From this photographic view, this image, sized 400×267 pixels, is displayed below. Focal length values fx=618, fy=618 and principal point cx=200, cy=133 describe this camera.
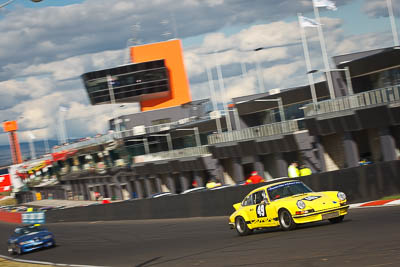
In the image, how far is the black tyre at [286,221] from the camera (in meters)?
15.6

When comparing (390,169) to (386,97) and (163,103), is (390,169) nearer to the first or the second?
(386,97)

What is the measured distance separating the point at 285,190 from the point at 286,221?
908 mm

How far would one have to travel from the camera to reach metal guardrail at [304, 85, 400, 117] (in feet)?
102

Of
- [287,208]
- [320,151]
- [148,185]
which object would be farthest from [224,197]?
[148,185]

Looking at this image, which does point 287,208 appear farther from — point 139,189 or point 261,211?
point 139,189

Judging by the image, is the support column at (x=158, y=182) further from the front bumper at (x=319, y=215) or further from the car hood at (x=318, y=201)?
the front bumper at (x=319, y=215)

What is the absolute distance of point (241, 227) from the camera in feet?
58.4

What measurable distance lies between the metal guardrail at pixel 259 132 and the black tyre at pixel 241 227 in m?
25.3

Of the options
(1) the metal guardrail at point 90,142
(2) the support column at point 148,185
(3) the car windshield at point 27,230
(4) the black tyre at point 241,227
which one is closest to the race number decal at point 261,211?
(4) the black tyre at point 241,227

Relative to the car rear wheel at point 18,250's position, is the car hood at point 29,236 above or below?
above

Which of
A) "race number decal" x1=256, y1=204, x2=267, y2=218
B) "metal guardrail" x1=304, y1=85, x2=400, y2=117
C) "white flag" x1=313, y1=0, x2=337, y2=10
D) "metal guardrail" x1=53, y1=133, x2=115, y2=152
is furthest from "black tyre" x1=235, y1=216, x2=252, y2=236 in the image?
"metal guardrail" x1=53, y1=133, x2=115, y2=152

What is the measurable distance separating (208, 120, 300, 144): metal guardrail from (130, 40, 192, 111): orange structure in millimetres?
35571

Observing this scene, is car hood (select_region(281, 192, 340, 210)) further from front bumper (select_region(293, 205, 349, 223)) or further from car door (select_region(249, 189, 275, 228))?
car door (select_region(249, 189, 275, 228))

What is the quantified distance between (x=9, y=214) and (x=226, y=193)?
39500 millimetres
